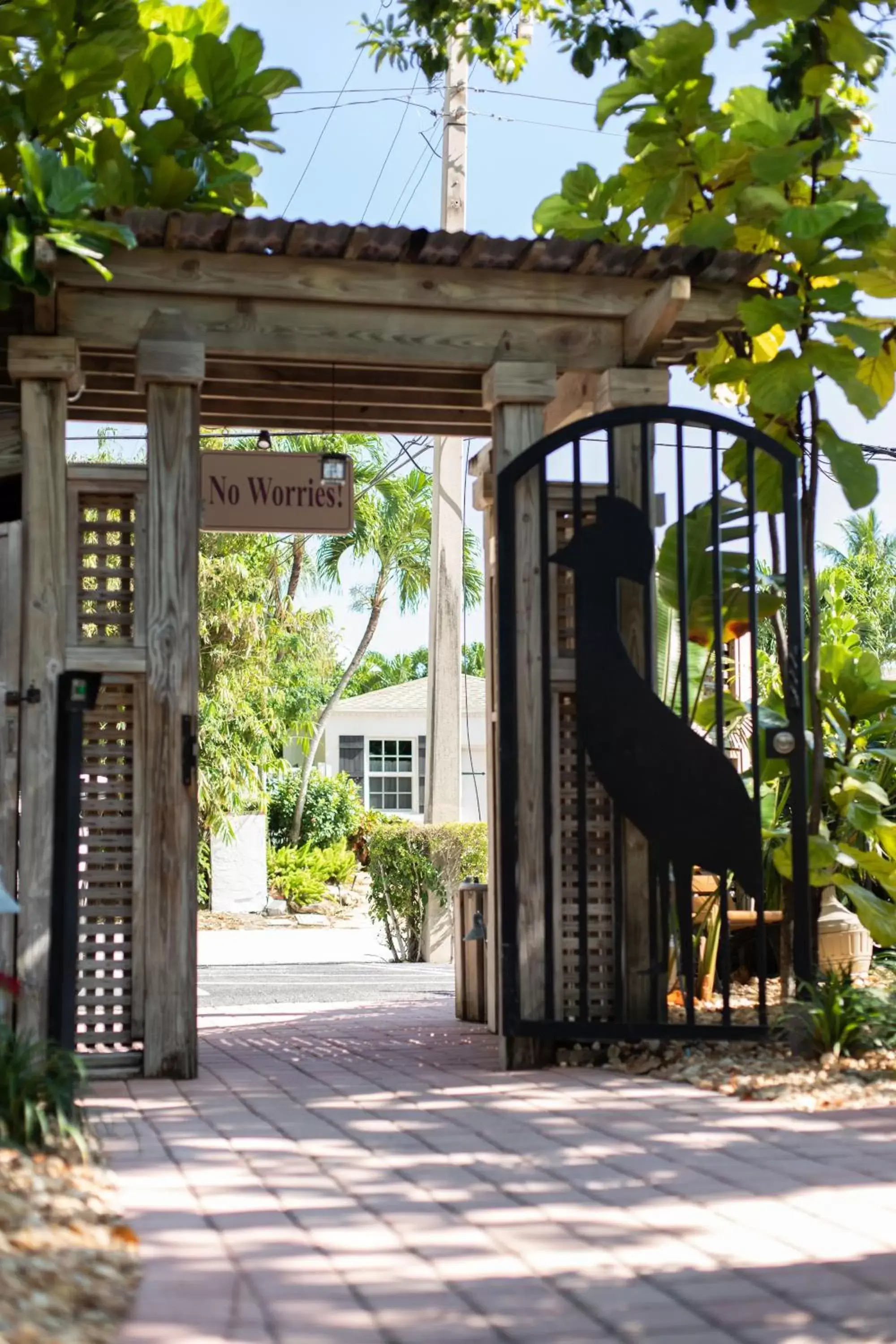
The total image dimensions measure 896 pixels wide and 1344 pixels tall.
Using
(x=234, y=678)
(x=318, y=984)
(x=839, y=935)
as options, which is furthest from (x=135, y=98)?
(x=234, y=678)

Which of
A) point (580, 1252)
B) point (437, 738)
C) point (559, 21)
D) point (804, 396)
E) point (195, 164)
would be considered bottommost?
point (580, 1252)

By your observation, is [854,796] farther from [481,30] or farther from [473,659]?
[473,659]

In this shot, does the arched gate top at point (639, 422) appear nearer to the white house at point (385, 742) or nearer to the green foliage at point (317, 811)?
the green foliage at point (317, 811)

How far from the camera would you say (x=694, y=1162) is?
457 centimetres

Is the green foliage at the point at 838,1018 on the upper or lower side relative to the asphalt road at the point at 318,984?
upper

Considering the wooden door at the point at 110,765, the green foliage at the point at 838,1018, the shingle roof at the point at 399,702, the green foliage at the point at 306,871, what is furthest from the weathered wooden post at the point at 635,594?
the shingle roof at the point at 399,702

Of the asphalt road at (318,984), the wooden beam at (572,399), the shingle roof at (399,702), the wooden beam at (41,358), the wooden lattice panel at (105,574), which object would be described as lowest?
the asphalt road at (318,984)

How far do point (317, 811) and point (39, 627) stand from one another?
22.9 m

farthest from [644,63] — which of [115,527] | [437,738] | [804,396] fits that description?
[437,738]

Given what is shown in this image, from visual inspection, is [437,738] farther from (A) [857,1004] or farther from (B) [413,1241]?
(B) [413,1241]

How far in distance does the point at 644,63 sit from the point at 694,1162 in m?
5.39

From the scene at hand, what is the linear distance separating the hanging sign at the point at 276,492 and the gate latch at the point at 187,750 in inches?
57.3

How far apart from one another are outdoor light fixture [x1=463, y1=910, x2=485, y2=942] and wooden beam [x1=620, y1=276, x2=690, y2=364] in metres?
3.34

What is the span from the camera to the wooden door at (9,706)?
21.3ft
